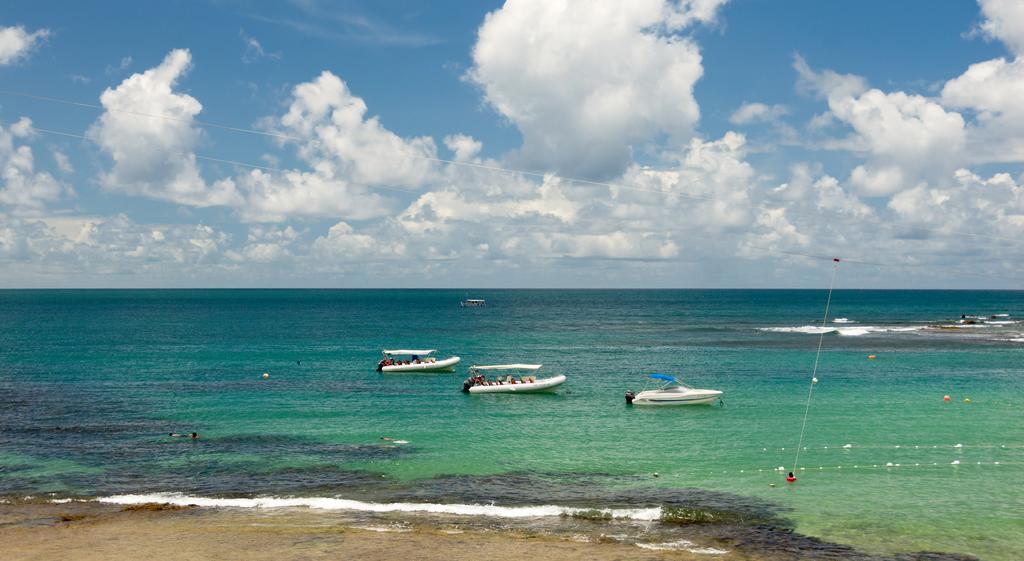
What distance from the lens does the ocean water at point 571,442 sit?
3030 centimetres

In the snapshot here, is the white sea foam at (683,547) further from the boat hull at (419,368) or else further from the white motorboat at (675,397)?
the boat hull at (419,368)

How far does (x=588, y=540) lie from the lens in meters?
26.5

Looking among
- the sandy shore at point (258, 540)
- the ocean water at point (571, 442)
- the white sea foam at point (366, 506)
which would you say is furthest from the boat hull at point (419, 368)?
the sandy shore at point (258, 540)

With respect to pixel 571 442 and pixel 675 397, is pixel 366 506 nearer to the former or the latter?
pixel 571 442

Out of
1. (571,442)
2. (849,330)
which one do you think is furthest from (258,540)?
(849,330)

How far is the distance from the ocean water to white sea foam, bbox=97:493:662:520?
0.48 ft

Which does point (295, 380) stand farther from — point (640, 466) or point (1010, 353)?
point (1010, 353)

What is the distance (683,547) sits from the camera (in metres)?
25.8

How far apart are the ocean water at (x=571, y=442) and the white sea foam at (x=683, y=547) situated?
596 mm

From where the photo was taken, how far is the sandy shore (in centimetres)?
2477

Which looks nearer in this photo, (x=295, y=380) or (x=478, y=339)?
(x=295, y=380)

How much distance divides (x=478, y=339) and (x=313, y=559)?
3629 inches

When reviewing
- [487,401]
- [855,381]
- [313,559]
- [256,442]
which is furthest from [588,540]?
[855,381]

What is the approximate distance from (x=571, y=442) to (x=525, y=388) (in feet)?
62.2
